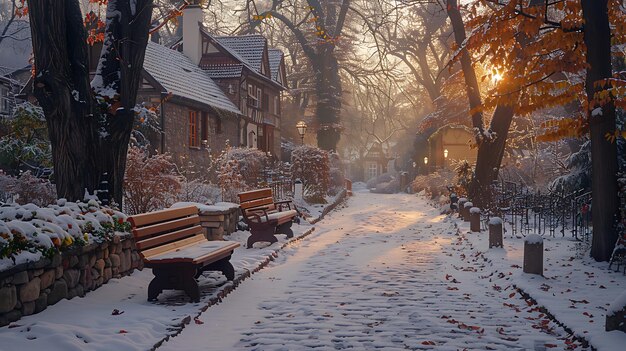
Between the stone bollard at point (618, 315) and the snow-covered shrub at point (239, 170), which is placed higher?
the snow-covered shrub at point (239, 170)

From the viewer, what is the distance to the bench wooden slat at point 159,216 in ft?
23.3

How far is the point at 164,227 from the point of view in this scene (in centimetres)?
786

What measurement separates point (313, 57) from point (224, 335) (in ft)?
104

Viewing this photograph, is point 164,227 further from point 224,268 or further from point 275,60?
point 275,60

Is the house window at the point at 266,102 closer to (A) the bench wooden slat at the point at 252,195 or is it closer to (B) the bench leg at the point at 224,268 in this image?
(A) the bench wooden slat at the point at 252,195

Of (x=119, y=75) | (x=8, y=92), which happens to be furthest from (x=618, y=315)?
(x=8, y=92)

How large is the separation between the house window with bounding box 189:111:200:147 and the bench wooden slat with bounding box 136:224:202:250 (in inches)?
789

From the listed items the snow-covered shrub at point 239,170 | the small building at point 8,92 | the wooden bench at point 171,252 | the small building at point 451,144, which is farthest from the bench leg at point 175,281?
the small building at point 451,144

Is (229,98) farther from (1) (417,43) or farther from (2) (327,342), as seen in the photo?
(2) (327,342)

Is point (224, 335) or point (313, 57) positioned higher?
point (313, 57)

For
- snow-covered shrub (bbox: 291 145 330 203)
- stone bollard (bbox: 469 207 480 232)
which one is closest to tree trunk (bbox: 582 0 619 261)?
stone bollard (bbox: 469 207 480 232)

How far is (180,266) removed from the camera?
7266 millimetres

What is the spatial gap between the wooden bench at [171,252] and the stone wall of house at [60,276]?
71cm

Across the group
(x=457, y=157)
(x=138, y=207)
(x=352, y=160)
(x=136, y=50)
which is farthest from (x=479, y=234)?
(x=352, y=160)
